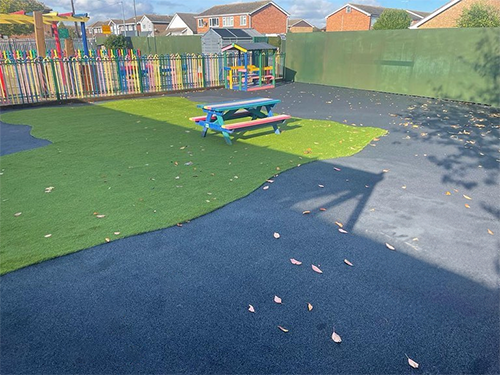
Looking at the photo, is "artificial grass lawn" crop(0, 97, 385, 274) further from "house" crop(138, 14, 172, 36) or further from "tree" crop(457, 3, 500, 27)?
"house" crop(138, 14, 172, 36)

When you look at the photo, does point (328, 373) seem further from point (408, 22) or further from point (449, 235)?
point (408, 22)

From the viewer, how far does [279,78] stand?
20.6 m

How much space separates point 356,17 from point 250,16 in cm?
1729

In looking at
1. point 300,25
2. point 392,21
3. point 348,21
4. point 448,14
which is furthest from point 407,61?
point 300,25

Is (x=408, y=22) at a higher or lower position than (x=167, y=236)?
higher

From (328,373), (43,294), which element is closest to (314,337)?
(328,373)

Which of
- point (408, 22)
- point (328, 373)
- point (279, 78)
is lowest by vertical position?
point (328, 373)

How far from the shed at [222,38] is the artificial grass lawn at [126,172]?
1793cm

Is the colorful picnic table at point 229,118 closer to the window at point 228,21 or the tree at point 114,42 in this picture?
the tree at point 114,42

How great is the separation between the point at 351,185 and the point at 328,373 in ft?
11.8

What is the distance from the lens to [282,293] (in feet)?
10.2

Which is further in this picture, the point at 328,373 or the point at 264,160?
the point at 264,160

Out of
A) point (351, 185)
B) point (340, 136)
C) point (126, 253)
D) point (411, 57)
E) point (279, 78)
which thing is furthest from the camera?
point (279, 78)

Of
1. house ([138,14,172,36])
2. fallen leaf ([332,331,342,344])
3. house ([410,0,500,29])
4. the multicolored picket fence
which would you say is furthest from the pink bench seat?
house ([138,14,172,36])
